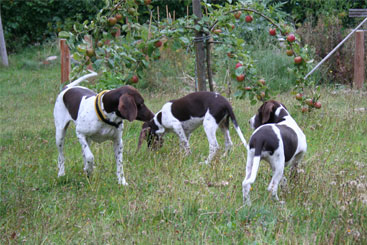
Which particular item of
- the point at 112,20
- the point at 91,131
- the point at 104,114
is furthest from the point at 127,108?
the point at 112,20

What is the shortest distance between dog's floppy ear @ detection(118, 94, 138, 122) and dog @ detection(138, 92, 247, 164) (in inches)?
57.6

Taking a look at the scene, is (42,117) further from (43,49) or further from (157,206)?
(43,49)

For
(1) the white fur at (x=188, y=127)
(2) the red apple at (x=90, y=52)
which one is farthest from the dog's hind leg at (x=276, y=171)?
→ (2) the red apple at (x=90, y=52)

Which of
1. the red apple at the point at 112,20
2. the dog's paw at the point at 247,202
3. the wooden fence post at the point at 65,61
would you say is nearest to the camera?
the dog's paw at the point at 247,202

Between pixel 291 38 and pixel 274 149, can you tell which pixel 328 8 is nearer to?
pixel 291 38

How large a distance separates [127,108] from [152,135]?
2.36m

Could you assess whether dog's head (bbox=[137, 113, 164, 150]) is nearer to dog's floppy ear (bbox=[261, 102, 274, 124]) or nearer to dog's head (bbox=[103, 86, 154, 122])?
dog's head (bbox=[103, 86, 154, 122])

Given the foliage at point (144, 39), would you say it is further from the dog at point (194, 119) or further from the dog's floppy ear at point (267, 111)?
the dog's floppy ear at point (267, 111)

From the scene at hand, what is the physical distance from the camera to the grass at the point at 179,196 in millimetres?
4207

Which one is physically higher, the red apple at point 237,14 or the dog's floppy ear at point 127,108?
the red apple at point 237,14

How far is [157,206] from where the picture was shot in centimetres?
483

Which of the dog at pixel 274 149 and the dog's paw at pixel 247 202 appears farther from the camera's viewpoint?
the dog at pixel 274 149

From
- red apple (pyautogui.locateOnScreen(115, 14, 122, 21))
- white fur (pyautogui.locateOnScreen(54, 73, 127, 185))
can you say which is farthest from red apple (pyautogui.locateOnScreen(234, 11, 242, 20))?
white fur (pyautogui.locateOnScreen(54, 73, 127, 185))

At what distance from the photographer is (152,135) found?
25.9ft
